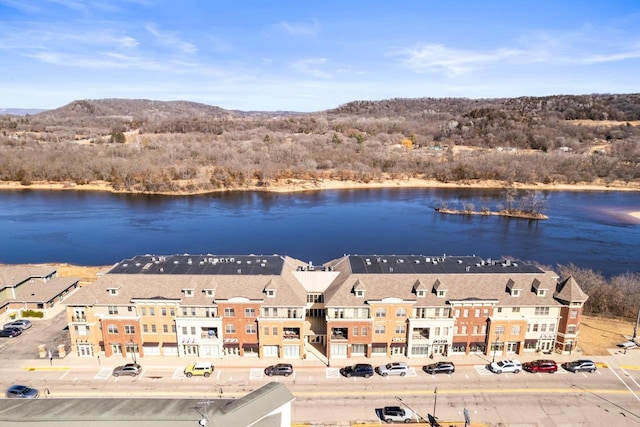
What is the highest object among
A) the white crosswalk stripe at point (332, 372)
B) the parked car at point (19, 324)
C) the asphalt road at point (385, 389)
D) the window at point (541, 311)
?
the window at point (541, 311)

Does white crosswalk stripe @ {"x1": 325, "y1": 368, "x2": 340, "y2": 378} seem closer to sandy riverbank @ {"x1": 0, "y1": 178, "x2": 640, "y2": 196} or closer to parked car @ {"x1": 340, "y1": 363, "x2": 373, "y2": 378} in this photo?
parked car @ {"x1": 340, "y1": 363, "x2": 373, "y2": 378}

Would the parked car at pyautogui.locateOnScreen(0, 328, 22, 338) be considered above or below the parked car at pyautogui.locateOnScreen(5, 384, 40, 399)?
below

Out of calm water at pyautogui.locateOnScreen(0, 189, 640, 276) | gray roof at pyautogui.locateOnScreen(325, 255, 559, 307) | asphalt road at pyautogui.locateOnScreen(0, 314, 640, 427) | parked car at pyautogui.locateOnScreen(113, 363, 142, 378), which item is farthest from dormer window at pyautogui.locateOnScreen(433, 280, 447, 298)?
calm water at pyautogui.locateOnScreen(0, 189, 640, 276)

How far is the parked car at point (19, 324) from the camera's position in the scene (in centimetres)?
4762

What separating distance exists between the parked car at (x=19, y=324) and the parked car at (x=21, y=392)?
45.6 feet

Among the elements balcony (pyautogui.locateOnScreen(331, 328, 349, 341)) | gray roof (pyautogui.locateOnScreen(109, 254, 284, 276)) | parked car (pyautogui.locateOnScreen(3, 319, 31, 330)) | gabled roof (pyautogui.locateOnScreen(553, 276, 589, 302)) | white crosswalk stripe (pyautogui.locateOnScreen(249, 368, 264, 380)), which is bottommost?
white crosswalk stripe (pyautogui.locateOnScreen(249, 368, 264, 380))

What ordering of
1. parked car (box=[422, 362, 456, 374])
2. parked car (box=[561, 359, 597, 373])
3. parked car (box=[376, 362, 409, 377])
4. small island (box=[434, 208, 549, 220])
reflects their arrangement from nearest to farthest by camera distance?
parked car (box=[376, 362, 409, 377]) → parked car (box=[422, 362, 456, 374]) → parked car (box=[561, 359, 597, 373]) → small island (box=[434, 208, 549, 220])

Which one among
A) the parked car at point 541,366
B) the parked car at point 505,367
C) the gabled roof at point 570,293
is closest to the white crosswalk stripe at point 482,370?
the parked car at point 505,367

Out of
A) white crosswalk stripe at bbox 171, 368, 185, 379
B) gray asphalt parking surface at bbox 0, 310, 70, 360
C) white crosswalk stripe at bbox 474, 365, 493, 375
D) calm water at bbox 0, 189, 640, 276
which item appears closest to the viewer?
white crosswalk stripe at bbox 171, 368, 185, 379

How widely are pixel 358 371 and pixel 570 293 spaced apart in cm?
2193

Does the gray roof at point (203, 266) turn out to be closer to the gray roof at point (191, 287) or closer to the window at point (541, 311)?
the gray roof at point (191, 287)

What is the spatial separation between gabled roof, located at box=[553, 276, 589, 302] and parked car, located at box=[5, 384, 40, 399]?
1886 inches

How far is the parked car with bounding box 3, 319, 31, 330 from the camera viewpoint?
156 ft

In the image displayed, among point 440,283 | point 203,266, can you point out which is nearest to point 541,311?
point 440,283
